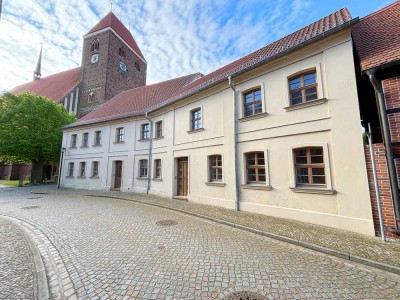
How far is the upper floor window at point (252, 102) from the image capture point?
29.5 feet

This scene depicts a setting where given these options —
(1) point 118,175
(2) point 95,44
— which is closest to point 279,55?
(1) point 118,175

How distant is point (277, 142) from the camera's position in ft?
26.0

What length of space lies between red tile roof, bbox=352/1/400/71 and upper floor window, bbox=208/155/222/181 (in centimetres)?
667

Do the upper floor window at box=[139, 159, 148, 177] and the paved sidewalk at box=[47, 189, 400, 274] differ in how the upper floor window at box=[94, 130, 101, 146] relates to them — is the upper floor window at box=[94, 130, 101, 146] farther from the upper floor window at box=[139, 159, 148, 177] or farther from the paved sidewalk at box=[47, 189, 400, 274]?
the paved sidewalk at box=[47, 189, 400, 274]

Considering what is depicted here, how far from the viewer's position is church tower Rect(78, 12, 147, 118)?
32031 mm

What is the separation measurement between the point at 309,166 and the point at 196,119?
266 inches

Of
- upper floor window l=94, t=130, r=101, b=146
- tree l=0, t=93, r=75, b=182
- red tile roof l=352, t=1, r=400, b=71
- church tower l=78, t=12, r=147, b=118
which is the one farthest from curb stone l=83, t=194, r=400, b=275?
church tower l=78, t=12, r=147, b=118

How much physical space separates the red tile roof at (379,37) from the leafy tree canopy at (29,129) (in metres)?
25.8

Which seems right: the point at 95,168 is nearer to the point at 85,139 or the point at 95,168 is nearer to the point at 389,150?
the point at 85,139

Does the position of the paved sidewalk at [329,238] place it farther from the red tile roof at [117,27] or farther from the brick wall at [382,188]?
the red tile roof at [117,27]

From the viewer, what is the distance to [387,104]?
229 inches

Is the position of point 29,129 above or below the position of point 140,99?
below

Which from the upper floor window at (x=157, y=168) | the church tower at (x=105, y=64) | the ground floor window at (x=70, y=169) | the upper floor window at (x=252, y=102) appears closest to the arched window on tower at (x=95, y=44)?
the church tower at (x=105, y=64)

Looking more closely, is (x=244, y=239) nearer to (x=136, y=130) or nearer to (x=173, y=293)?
(x=173, y=293)
